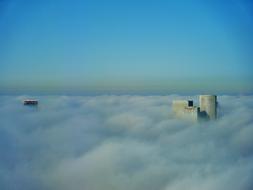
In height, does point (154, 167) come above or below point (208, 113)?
below

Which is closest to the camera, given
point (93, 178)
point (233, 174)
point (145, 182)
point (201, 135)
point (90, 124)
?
point (233, 174)

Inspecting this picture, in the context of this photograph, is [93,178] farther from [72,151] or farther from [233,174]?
[233,174]

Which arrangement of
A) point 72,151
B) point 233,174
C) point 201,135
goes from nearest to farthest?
1. point 233,174
2. point 72,151
3. point 201,135

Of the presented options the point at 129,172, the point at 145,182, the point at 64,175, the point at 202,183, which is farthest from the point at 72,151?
the point at 202,183

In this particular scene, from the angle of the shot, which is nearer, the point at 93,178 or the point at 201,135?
the point at 93,178

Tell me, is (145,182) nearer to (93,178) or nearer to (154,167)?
(154,167)

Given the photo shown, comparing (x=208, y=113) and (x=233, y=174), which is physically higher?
(x=208, y=113)

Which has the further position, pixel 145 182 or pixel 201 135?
pixel 201 135

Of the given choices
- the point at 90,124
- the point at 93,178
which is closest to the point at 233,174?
the point at 93,178

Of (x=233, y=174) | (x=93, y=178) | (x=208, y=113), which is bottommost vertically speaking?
(x=93, y=178)
